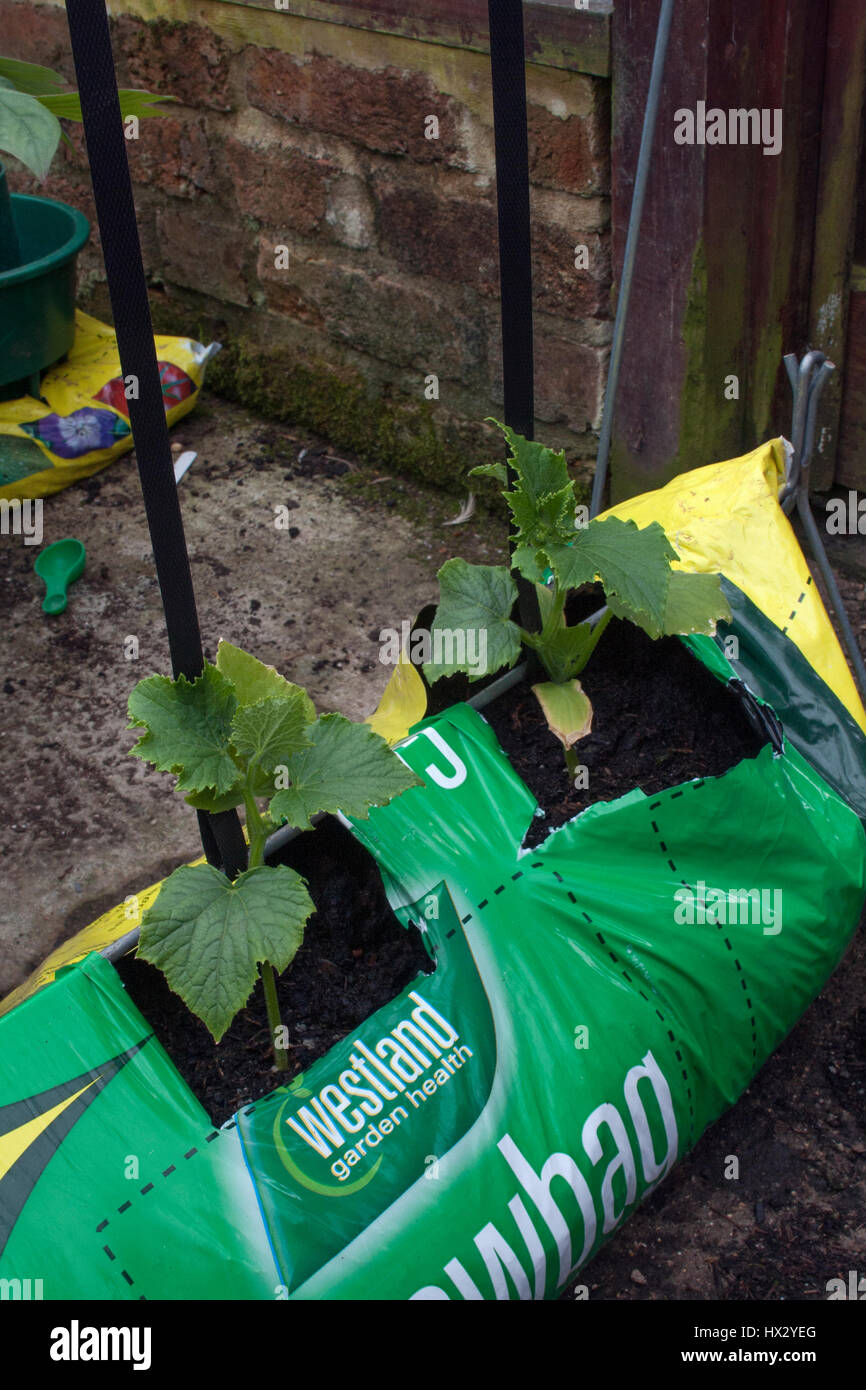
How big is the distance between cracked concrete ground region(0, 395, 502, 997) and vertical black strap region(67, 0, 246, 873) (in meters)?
0.88

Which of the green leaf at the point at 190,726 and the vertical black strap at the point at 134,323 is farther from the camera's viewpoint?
the green leaf at the point at 190,726

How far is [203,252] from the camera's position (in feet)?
10.3

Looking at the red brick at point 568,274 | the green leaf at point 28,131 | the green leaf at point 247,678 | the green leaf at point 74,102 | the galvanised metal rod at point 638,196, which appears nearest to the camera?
the green leaf at point 28,131

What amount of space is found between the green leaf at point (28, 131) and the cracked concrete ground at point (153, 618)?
1.44 metres

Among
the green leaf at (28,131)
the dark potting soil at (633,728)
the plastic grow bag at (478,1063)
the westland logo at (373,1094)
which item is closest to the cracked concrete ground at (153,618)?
the plastic grow bag at (478,1063)

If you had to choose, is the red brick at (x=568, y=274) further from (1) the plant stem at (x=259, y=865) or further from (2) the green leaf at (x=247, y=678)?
(1) the plant stem at (x=259, y=865)

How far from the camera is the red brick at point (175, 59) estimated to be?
2.80m

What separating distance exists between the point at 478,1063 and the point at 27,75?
998 millimetres

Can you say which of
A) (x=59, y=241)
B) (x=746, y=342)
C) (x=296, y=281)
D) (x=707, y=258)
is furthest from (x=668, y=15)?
(x=59, y=241)

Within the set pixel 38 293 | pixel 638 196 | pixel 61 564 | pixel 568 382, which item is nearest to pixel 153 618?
pixel 61 564

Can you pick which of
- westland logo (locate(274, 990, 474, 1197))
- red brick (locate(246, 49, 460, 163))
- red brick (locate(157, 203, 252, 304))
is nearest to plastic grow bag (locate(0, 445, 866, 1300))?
westland logo (locate(274, 990, 474, 1197))

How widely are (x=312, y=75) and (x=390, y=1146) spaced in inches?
90.5

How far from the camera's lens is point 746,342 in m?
2.36

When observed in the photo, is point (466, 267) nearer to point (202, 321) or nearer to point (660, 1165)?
point (202, 321)
